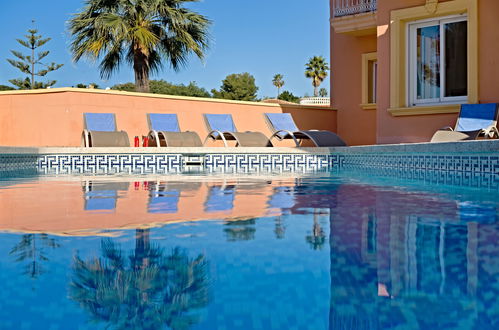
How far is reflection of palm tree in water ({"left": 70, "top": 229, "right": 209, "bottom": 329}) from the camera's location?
4.30 feet

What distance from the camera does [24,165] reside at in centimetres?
926

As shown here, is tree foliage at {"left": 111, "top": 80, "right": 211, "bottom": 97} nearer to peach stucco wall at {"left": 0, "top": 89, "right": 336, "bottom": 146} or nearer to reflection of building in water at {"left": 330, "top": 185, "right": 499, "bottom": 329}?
peach stucco wall at {"left": 0, "top": 89, "right": 336, "bottom": 146}

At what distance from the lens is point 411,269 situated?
5.74 ft

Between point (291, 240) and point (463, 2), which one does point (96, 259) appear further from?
point (463, 2)

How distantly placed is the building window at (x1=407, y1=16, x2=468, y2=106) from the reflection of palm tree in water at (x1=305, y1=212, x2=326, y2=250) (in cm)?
772

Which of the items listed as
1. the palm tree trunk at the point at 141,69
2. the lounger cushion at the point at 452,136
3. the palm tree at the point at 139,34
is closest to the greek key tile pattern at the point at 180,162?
the lounger cushion at the point at 452,136

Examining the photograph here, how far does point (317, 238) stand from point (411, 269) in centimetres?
60

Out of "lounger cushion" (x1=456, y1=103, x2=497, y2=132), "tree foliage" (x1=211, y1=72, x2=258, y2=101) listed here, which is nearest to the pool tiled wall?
"lounger cushion" (x1=456, y1=103, x2=497, y2=132)

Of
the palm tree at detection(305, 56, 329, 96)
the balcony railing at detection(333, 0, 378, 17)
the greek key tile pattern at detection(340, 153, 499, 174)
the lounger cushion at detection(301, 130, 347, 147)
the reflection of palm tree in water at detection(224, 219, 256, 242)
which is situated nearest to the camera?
the reflection of palm tree in water at detection(224, 219, 256, 242)

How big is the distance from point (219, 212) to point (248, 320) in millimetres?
1882

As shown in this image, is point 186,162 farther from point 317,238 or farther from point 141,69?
point 141,69

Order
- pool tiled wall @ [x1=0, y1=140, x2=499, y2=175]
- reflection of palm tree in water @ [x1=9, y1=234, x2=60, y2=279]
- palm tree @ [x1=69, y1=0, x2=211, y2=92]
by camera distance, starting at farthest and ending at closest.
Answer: palm tree @ [x1=69, y1=0, x2=211, y2=92] < pool tiled wall @ [x1=0, y1=140, x2=499, y2=175] < reflection of palm tree in water @ [x1=9, y1=234, x2=60, y2=279]

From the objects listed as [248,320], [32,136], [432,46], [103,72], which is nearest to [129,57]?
[103,72]

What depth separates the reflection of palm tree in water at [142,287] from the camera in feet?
4.30
